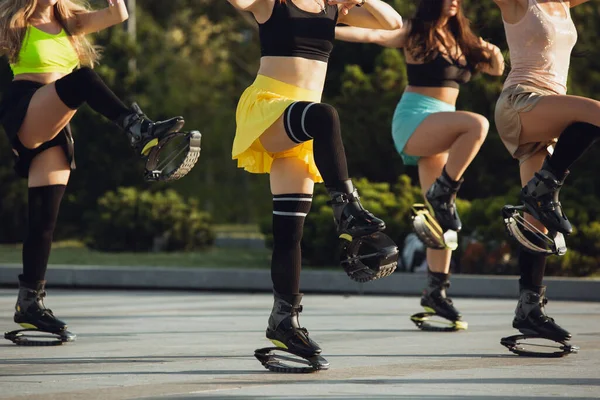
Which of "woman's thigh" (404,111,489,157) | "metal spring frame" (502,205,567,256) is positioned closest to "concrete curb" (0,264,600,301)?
"woman's thigh" (404,111,489,157)

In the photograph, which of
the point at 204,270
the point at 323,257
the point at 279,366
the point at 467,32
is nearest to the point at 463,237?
the point at 323,257

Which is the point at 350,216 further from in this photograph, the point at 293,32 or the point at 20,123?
the point at 20,123

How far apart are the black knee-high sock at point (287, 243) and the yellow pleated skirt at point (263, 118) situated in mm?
208

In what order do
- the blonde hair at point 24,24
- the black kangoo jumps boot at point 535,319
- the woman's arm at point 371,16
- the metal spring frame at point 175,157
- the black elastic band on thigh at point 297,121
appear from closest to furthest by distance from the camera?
the black elastic band on thigh at point 297,121, the metal spring frame at point 175,157, the woman's arm at point 371,16, the black kangoo jumps boot at point 535,319, the blonde hair at point 24,24

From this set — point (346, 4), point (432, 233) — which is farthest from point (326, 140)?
point (432, 233)

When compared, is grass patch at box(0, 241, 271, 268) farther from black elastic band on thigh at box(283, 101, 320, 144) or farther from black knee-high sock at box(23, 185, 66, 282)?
black elastic band on thigh at box(283, 101, 320, 144)

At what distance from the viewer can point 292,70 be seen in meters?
6.19

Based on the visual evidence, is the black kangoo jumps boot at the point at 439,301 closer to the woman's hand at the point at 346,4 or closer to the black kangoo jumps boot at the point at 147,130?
the woman's hand at the point at 346,4

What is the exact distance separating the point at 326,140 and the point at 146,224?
11122 millimetres

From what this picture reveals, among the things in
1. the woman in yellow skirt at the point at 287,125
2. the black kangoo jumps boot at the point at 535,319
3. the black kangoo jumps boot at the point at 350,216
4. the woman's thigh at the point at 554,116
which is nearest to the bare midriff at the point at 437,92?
the woman's thigh at the point at 554,116

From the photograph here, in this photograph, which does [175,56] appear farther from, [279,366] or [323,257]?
[279,366]

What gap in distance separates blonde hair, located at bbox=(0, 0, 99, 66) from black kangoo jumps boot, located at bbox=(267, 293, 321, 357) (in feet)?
7.47

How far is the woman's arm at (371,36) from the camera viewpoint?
7.46 meters

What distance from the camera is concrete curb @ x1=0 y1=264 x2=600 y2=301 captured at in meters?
11.9
